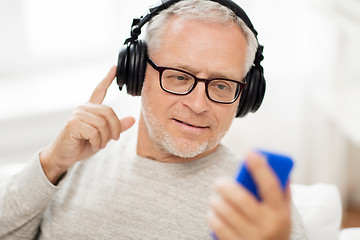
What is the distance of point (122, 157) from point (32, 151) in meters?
1.17

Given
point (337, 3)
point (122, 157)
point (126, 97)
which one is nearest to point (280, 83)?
point (337, 3)

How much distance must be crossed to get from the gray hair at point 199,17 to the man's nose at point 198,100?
0.15 m

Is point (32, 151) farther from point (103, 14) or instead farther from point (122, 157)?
point (122, 157)

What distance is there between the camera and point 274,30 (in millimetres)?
2508

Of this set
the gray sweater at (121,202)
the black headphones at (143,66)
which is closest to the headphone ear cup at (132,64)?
the black headphones at (143,66)

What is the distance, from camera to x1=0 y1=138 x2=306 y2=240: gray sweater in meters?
1.42

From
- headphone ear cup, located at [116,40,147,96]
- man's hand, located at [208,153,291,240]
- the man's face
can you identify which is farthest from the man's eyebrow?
man's hand, located at [208,153,291,240]

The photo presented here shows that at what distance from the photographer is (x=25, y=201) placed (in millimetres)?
1442

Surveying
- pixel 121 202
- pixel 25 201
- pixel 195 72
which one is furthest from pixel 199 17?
pixel 25 201

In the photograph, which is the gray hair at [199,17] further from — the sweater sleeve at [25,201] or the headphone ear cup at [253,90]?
the sweater sleeve at [25,201]

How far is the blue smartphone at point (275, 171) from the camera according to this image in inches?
32.7

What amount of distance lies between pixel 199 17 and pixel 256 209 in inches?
28.4

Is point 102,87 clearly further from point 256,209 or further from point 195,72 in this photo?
point 256,209

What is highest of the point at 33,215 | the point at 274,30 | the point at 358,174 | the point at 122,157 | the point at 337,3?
the point at 337,3
